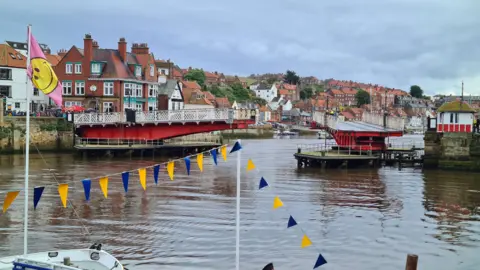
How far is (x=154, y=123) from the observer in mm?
53688

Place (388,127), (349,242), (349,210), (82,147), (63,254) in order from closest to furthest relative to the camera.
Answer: (63,254) < (349,242) < (349,210) < (82,147) < (388,127)

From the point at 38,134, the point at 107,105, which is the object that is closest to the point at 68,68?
the point at 107,105

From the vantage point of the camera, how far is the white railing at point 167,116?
5181cm

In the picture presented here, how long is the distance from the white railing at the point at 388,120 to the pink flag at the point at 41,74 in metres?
42.9

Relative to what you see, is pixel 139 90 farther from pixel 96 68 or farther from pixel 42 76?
pixel 42 76

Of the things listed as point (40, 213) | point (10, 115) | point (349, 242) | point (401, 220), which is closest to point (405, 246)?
point (349, 242)

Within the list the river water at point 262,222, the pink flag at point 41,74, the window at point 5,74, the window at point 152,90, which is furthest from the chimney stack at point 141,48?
the pink flag at point 41,74

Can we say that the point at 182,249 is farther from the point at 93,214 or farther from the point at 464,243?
the point at 464,243

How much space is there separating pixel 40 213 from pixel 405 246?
50.3ft

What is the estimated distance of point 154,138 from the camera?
54281mm

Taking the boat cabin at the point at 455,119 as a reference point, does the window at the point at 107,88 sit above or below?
above

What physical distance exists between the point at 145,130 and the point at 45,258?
40.4 m

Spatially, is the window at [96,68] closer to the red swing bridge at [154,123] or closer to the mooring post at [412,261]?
the red swing bridge at [154,123]

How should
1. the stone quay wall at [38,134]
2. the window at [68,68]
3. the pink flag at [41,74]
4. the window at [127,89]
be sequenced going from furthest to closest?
the window at [127,89]
the window at [68,68]
the stone quay wall at [38,134]
the pink flag at [41,74]
